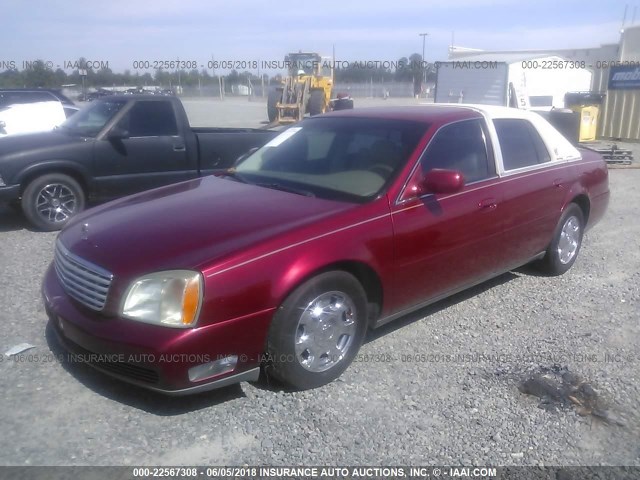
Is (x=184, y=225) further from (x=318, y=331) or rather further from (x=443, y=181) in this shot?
(x=443, y=181)

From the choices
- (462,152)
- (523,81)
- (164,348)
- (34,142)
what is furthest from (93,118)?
(523,81)

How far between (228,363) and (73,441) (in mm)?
853

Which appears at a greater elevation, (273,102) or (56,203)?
(273,102)

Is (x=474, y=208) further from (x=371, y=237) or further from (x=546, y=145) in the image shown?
(x=546, y=145)

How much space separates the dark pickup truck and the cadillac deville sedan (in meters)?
3.16

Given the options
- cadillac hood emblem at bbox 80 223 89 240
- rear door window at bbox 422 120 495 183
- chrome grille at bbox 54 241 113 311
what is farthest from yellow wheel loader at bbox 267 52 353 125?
chrome grille at bbox 54 241 113 311

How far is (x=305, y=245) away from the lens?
3.32 meters

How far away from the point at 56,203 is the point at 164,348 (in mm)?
4893

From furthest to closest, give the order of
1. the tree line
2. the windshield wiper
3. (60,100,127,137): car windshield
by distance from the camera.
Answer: the tree line, (60,100,127,137): car windshield, the windshield wiper

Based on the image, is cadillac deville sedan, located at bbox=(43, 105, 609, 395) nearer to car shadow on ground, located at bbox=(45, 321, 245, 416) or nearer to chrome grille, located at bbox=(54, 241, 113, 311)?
chrome grille, located at bbox=(54, 241, 113, 311)

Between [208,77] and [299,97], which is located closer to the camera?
[299,97]

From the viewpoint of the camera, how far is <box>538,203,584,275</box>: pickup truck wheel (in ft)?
17.6

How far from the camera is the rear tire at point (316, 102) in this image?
22.7 metres

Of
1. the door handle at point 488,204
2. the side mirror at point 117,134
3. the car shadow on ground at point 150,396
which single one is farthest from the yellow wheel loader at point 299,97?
the car shadow on ground at point 150,396
